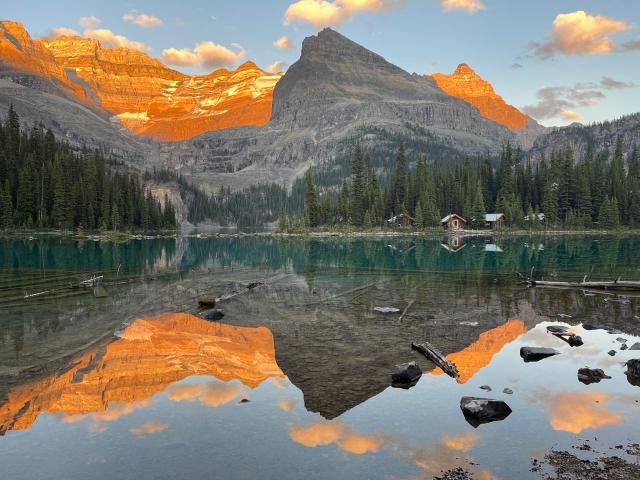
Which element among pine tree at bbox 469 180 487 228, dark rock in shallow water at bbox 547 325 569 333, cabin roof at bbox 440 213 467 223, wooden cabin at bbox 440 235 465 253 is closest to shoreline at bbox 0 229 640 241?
cabin roof at bbox 440 213 467 223

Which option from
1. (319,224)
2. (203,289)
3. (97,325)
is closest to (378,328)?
(97,325)

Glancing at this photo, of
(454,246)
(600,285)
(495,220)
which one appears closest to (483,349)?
(600,285)

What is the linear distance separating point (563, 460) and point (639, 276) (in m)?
43.9

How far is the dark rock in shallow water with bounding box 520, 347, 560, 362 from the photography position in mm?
23344

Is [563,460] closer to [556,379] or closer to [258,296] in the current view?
[556,379]

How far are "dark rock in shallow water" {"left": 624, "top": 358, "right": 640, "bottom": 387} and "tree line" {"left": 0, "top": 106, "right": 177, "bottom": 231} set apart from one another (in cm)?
15056

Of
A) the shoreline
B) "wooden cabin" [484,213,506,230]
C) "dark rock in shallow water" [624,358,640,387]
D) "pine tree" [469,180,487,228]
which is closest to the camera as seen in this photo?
"dark rock in shallow water" [624,358,640,387]

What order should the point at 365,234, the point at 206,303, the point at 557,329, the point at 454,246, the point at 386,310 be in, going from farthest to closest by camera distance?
the point at 365,234
the point at 454,246
the point at 206,303
the point at 386,310
the point at 557,329

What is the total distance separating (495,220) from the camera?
163 meters

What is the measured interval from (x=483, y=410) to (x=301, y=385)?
7.10 m

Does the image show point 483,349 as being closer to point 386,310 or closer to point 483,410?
point 483,410

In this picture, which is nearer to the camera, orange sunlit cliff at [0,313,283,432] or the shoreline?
orange sunlit cliff at [0,313,283,432]

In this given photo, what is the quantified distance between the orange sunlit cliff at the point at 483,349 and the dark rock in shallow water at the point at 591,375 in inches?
150

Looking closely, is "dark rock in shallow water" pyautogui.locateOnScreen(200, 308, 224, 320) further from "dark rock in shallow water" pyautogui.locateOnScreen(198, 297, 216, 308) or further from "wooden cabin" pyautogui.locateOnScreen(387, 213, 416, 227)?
"wooden cabin" pyautogui.locateOnScreen(387, 213, 416, 227)
